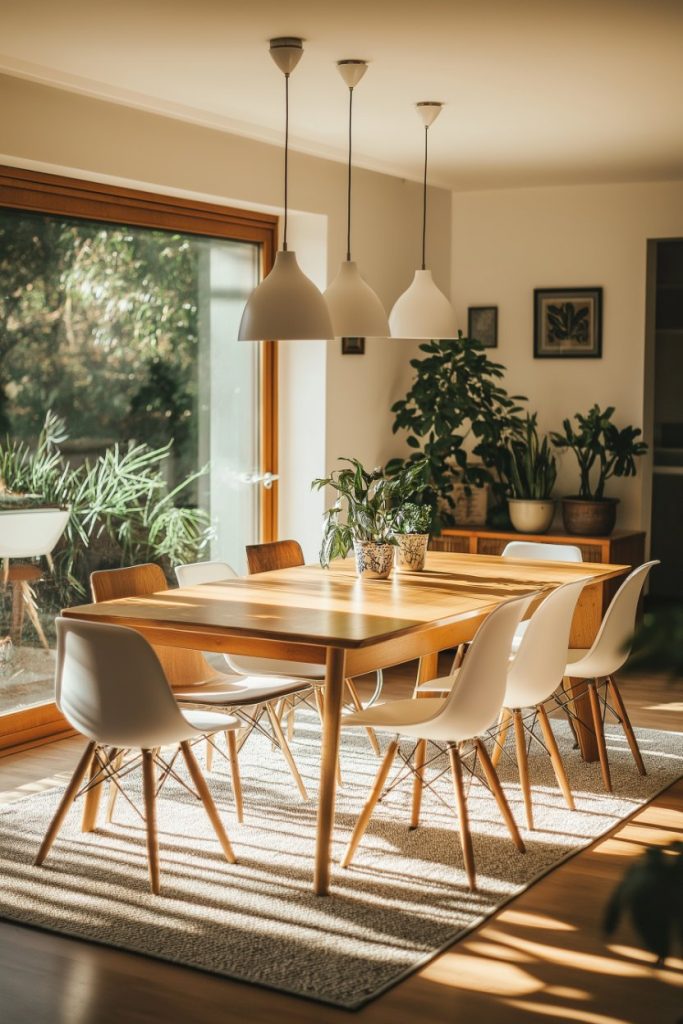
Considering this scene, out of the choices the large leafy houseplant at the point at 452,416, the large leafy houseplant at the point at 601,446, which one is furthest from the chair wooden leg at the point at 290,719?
the large leafy houseplant at the point at 601,446

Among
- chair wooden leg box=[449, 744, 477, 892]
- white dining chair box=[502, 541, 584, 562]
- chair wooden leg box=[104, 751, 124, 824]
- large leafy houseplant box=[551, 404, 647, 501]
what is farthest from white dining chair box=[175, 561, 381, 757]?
large leafy houseplant box=[551, 404, 647, 501]

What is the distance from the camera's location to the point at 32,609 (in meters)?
5.32

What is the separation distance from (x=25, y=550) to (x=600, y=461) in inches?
131

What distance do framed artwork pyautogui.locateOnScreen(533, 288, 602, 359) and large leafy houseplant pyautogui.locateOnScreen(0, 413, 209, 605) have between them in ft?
7.58

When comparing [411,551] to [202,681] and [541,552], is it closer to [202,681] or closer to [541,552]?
[541,552]

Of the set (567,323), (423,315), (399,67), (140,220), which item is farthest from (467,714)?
(567,323)

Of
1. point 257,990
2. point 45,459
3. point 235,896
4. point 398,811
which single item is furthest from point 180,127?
point 257,990

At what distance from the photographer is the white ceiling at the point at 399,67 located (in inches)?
152

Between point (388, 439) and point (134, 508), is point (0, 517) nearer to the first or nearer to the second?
point (134, 508)

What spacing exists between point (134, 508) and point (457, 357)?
2.14m

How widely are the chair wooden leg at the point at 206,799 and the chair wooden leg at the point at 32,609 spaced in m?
1.72

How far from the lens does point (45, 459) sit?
5371 mm

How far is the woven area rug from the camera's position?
127 inches

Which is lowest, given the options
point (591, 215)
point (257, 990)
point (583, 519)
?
point (257, 990)
